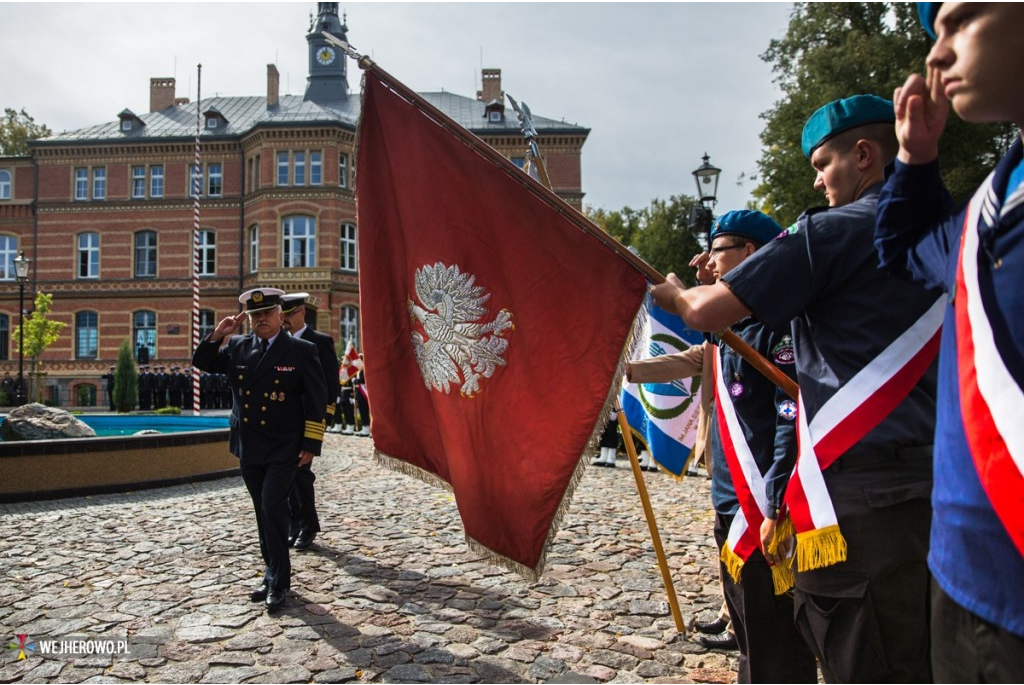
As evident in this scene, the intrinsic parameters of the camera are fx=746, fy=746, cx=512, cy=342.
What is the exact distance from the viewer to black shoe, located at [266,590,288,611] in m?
4.80

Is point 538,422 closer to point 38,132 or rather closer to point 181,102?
point 181,102

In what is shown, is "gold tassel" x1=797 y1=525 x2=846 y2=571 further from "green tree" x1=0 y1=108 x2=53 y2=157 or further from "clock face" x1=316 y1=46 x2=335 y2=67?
"green tree" x1=0 y1=108 x2=53 y2=157

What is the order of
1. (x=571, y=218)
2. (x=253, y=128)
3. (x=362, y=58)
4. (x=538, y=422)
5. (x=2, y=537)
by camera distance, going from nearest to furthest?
(x=571, y=218) → (x=538, y=422) → (x=362, y=58) → (x=2, y=537) → (x=253, y=128)

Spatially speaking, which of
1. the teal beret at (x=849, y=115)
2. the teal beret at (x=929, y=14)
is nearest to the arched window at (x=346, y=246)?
the teal beret at (x=849, y=115)

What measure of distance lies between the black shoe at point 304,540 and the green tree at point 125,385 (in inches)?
1052

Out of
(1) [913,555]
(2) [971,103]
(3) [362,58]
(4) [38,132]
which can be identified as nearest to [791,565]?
(1) [913,555]

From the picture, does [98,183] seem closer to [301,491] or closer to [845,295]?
[301,491]

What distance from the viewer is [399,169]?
147 inches

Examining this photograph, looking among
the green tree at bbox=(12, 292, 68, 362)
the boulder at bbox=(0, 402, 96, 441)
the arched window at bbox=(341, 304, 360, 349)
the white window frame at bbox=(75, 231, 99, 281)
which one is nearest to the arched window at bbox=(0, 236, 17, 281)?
the white window frame at bbox=(75, 231, 99, 281)

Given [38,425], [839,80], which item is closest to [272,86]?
[839,80]

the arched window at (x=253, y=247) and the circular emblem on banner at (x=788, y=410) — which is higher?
the arched window at (x=253, y=247)

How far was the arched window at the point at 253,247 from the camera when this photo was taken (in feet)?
127

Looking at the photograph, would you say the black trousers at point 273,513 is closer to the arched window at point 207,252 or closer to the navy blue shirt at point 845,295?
the navy blue shirt at point 845,295

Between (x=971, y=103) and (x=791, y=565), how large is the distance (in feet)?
4.82
